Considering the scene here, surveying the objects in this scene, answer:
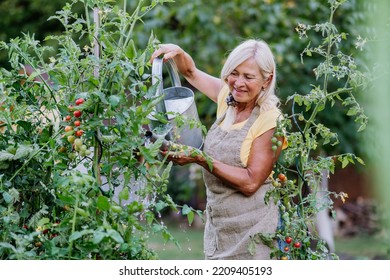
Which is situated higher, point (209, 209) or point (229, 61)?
point (229, 61)

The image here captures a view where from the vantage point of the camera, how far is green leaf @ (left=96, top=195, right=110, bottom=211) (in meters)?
1.64

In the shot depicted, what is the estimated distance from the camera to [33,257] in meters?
1.71

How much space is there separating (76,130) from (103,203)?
248 millimetres

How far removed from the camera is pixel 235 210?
91.7 inches

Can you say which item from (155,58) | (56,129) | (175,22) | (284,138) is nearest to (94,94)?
(56,129)

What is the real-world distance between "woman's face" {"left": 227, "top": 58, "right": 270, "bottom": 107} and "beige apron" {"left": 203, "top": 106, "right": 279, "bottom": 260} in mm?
Result: 72

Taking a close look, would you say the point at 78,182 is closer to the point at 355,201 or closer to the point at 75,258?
the point at 75,258

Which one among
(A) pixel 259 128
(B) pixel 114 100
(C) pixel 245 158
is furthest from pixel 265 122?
(B) pixel 114 100

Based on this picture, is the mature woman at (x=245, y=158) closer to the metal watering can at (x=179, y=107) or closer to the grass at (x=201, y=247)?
the metal watering can at (x=179, y=107)

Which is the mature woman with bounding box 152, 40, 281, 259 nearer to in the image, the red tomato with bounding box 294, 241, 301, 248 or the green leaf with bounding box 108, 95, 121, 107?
the red tomato with bounding box 294, 241, 301, 248

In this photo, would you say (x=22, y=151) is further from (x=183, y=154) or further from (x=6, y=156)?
(x=183, y=154)

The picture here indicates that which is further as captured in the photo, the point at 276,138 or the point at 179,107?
the point at 179,107

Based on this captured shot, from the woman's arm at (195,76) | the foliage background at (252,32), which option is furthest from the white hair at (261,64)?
the foliage background at (252,32)

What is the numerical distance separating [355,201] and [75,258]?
8088 millimetres
